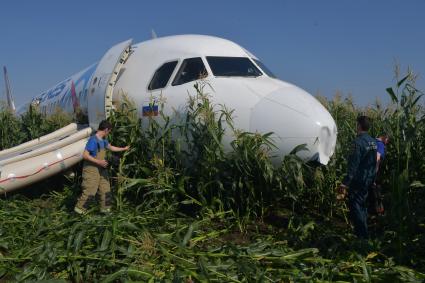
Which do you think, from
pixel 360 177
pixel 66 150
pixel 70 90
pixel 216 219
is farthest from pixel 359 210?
pixel 70 90

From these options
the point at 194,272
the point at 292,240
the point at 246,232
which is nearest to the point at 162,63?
the point at 246,232

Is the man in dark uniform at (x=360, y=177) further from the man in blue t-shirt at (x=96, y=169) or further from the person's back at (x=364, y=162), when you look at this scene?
the man in blue t-shirt at (x=96, y=169)

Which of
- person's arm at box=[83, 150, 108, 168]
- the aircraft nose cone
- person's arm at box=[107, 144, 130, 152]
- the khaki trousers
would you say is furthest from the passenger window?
the aircraft nose cone

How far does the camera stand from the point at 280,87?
23.7 feet

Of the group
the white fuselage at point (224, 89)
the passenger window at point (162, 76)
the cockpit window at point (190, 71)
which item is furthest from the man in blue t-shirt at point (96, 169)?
the cockpit window at point (190, 71)

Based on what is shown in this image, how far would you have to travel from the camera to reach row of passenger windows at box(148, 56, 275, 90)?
807 cm

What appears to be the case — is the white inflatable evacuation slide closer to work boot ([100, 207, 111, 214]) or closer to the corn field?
the corn field

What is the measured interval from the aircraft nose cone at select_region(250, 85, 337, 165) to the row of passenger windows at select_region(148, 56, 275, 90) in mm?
1554

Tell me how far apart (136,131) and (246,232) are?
3.07 meters

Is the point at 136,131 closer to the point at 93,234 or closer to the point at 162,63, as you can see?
the point at 162,63

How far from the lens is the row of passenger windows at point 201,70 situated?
26.5ft

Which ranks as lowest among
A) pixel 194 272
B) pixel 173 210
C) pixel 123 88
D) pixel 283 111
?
pixel 173 210

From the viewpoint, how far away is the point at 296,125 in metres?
6.29

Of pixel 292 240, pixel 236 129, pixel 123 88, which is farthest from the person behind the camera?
pixel 123 88
